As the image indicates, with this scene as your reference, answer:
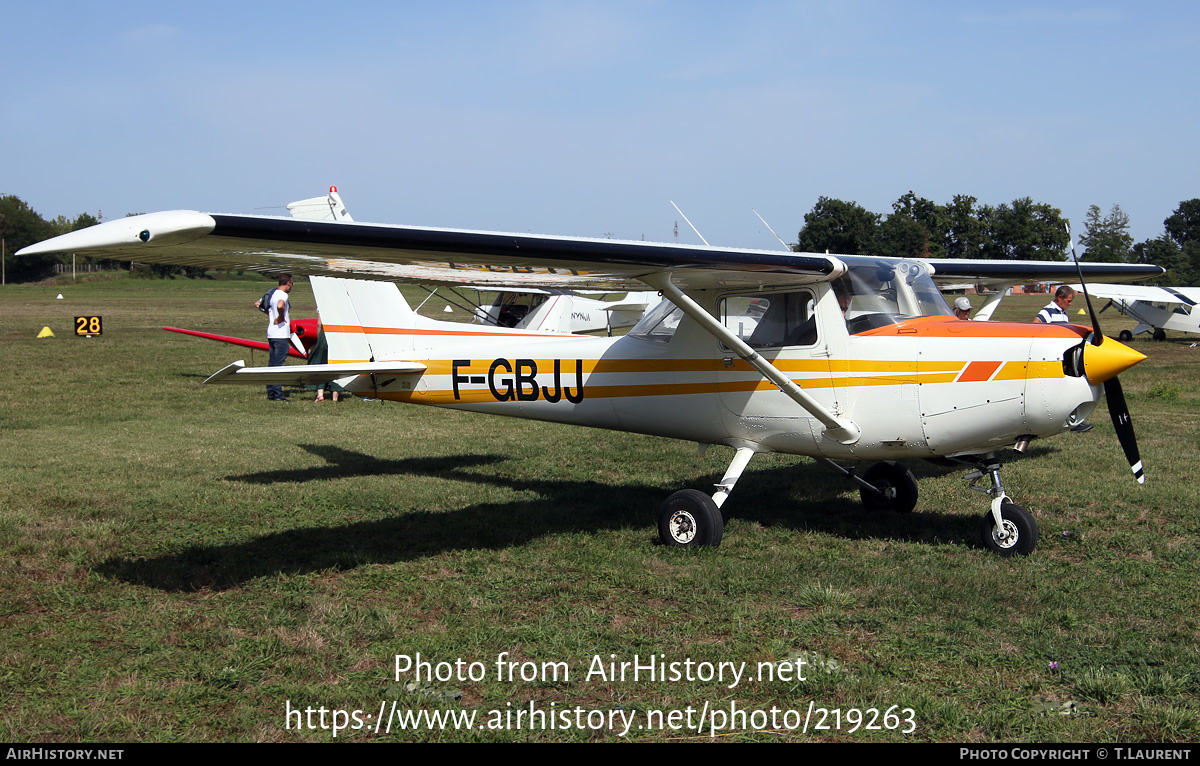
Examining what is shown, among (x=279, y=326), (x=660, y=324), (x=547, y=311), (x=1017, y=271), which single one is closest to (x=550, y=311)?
(x=547, y=311)

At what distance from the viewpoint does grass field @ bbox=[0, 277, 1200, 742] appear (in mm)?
4102

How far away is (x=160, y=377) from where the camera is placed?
1731 cm

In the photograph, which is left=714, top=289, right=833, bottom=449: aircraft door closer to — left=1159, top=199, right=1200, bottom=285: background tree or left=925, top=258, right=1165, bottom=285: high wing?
left=925, top=258, right=1165, bottom=285: high wing

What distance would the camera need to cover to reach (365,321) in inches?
356

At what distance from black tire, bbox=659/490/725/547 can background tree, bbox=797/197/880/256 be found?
66.4 m

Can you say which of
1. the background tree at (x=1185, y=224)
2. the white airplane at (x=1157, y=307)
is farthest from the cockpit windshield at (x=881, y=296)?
the background tree at (x=1185, y=224)

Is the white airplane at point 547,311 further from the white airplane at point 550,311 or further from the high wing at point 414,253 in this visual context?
the high wing at point 414,253

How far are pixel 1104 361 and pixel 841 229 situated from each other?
7082 cm

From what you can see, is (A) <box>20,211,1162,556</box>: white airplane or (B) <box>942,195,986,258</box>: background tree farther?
(B) <box>942,195,986,258</box>: background tree

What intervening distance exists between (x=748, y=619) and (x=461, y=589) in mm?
1850

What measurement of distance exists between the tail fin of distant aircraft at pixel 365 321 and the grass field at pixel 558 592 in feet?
4.34

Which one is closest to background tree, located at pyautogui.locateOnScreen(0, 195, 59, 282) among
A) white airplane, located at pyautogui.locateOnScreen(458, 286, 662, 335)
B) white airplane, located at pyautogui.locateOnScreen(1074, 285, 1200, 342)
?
white airplane, located at pyautogui.locateOnScreen(458, 286, 662, 335)

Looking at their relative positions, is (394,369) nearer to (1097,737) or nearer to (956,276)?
(956,276)
